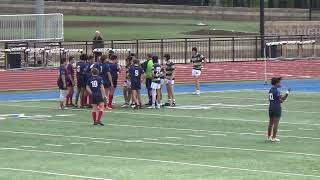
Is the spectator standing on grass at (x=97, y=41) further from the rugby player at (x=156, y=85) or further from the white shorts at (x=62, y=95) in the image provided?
the rugby player at (x=156, y=85)

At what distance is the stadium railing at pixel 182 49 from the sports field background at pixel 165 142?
13.3 metres

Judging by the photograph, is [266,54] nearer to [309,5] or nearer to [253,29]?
[253,29]

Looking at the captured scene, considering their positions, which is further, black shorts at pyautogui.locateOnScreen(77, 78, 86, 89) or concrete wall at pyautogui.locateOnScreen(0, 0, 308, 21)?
concrete wall at pyautogui.locateOnScreen(0, 0, 308, 21)

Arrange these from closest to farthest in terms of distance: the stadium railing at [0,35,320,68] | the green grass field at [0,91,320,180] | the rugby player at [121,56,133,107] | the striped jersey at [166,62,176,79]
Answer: the green grass field at [0,91,320,180], the rugby player at [121,56,133,107], the striped jersey at [166,62,176,79], the stadium railing at [0,35,320,68]

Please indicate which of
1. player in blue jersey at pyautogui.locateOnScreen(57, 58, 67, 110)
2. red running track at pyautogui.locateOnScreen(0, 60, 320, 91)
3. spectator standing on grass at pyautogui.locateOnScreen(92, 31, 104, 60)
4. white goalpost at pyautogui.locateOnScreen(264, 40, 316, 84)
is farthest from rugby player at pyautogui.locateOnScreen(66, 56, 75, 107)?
white goalpost at pyautogui.locateOnScreen(264, 40, 316, 84)

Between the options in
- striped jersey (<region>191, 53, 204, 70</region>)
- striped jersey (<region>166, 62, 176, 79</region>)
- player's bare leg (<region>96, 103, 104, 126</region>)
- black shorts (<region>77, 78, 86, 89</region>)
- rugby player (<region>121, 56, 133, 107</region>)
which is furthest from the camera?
striped jersey (<region>191, 53, 204, 70</region>)

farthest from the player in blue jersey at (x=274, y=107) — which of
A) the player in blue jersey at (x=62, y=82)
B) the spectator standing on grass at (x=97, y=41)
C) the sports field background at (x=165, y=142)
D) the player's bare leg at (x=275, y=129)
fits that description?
the spectator standing on grass at (x=97, y=41)

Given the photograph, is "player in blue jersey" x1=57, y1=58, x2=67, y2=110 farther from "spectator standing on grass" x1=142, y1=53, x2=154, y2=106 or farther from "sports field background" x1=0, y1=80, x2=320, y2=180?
"spectator standing on grass" x1=142, y1=53, x2=154, y2=106

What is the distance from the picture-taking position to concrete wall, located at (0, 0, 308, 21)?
92.8m

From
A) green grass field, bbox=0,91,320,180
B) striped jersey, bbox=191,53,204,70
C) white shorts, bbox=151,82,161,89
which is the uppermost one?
striped jersey, bbox=191,53,204,70

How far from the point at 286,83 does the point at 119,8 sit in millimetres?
57677

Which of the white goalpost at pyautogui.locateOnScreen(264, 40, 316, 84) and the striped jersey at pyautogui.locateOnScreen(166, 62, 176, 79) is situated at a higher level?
the white goalpost at pyautogui.locateOnScreen(264, 40, 316, 84)

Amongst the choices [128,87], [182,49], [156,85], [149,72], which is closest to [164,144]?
[156,85]

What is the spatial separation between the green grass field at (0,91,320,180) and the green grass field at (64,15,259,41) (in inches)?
1383
